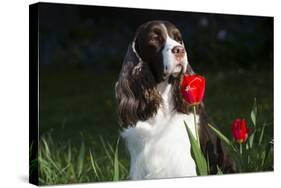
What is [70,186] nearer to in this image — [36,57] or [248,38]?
[36,57]

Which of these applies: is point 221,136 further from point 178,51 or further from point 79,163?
point 79,163

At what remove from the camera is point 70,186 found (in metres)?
6.58

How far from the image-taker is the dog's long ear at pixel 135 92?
676 cm

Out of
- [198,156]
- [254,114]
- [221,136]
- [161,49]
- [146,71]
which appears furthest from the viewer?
[254,114]

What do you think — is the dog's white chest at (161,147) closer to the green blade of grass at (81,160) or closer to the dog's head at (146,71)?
the dog's head at (146,71)

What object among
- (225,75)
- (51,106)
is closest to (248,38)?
(225,75)

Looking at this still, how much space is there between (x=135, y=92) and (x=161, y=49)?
1.47 feet

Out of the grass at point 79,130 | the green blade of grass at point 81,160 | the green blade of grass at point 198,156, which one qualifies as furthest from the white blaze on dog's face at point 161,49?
the green blade of grass at point 81,160

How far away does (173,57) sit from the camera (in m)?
6.71

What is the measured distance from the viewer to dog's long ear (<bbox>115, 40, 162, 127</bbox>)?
676cm

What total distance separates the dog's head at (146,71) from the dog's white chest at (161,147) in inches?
4.4

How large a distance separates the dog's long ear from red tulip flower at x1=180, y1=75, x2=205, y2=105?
10.5 inches

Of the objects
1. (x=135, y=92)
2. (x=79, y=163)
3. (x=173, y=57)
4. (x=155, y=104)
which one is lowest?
(x=79, y=163)

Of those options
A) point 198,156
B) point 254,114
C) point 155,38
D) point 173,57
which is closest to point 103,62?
point 155,38
